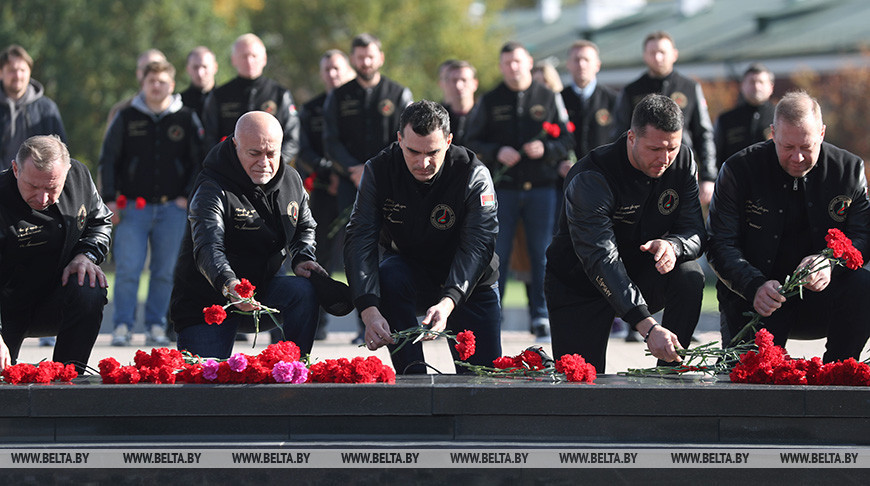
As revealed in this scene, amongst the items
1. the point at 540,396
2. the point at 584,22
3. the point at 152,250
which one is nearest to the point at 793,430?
the point at 540,396

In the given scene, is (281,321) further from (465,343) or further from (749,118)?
(749,118)

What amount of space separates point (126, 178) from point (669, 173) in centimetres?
491

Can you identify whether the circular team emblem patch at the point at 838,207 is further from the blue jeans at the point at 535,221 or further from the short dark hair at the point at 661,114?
the blue jeans at the point at 535,221

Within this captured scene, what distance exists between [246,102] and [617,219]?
4274mm

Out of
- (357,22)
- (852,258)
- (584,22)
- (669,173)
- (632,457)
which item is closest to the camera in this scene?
(632,457)

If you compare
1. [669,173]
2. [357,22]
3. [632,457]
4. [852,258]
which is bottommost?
[632,457]

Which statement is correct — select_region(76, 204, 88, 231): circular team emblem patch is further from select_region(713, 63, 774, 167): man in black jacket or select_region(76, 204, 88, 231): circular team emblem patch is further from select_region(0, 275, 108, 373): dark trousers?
select_region(713, 63, 774, 167): man in black jacket

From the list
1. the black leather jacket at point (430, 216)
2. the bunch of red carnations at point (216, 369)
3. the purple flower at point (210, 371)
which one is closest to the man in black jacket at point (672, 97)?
the black leather jacket at point (430, 216)

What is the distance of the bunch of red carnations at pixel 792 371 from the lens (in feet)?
16.1

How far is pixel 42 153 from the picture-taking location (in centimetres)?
587

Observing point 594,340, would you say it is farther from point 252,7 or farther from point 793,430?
point 252,7

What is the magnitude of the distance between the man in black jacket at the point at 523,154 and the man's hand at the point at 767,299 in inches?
138

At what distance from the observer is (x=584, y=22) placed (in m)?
46.8

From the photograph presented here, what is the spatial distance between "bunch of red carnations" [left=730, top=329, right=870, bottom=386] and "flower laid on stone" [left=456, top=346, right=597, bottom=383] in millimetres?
621
